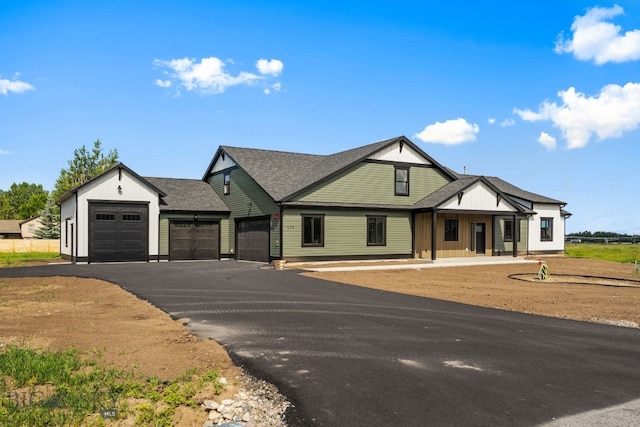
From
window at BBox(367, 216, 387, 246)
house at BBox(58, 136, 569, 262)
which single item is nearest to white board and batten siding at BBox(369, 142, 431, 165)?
house at BBox(58, 136, 569, 262)

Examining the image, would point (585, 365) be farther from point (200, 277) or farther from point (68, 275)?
point (68, 275)

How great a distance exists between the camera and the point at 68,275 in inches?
827

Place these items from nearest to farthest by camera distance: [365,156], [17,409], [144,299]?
1. [17,409]
2. [144,299]
3. [365,156]

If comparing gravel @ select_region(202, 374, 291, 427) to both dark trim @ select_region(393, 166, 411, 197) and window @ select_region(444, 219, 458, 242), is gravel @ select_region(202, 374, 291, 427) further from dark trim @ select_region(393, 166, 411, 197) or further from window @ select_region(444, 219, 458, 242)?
window @ select_region(444, 219, 458, 242)

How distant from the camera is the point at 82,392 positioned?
228 inches

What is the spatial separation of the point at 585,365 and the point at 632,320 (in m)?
4.88

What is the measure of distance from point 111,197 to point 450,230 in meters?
21.4

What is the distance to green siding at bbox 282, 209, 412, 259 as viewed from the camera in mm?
27719

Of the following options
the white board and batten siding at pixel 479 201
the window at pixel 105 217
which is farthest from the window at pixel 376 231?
the window at pixel 105 217

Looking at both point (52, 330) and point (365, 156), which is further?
point (365, 156)

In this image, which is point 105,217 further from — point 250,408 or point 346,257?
point 250,408

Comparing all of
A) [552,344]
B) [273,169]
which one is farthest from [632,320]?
[273,169]

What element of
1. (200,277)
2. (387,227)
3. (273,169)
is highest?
(273,169)

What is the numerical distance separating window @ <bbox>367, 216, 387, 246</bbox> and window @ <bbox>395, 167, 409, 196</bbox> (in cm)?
219
